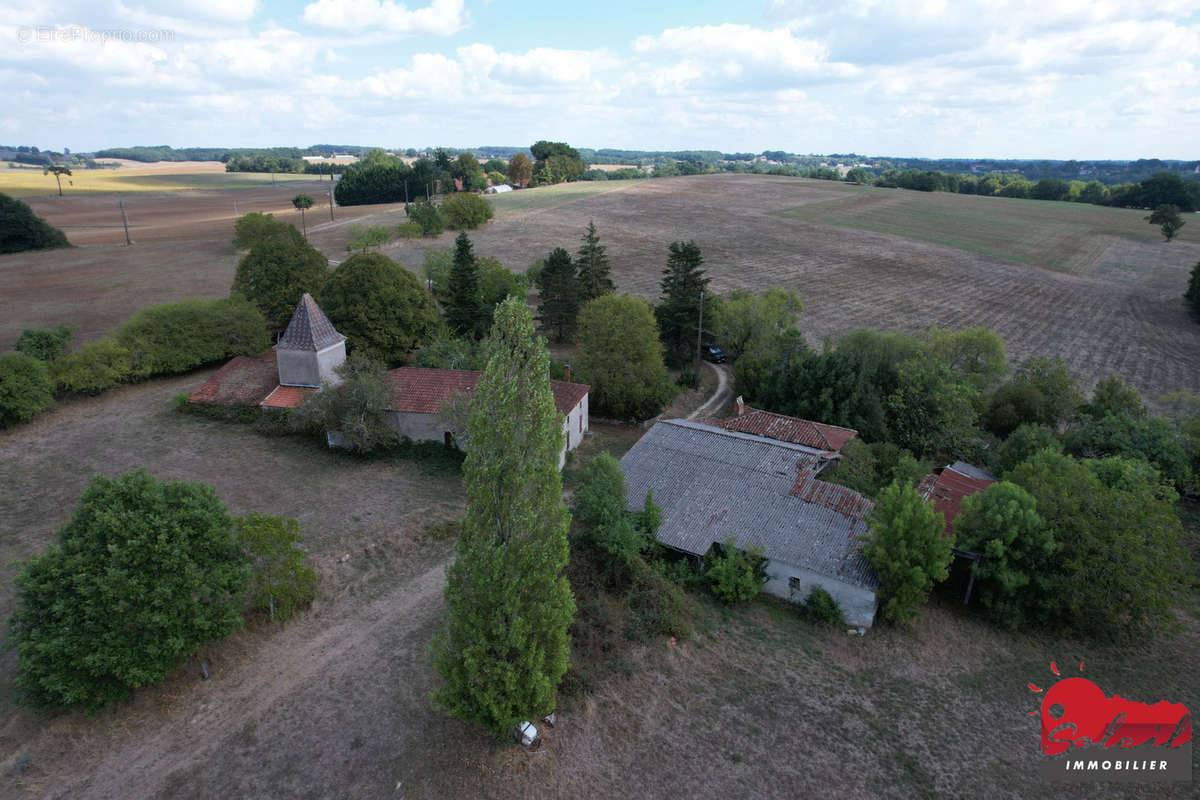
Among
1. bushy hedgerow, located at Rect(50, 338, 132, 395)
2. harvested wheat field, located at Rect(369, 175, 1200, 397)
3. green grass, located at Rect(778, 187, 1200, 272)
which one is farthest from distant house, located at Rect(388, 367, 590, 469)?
green grass, located at Rect(778, 187, 1200, 272)

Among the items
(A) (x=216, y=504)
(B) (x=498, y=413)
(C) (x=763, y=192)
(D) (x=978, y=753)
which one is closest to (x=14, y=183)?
(C) (x=763, y=192)

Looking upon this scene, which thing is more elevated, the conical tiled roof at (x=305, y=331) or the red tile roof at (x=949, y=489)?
the conical tiled roof at (x=305, y=331)

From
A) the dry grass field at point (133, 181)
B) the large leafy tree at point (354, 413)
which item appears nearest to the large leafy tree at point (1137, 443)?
the large leafy tree at point (354, 413)

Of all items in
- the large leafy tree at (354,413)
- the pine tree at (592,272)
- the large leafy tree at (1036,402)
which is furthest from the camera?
the pine tree at (592,272)

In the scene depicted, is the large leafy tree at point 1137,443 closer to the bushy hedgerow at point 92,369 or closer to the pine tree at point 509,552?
the pine tree at point 509,552

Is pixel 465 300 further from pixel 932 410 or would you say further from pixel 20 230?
pixel 20 230
